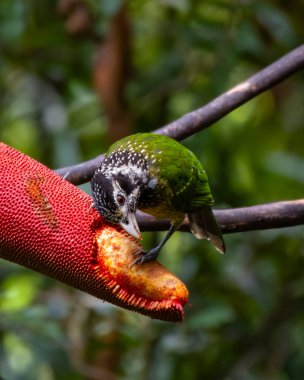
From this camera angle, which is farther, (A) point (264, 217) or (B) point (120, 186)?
(B) point (120, 186)

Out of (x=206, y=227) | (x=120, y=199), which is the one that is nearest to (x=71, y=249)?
(x=120, y=199)

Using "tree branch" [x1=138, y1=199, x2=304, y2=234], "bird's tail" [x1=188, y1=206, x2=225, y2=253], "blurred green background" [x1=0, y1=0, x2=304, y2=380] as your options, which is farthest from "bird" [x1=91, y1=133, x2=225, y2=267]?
"blurred green background" [x1=0, y1=0, x2=304, y2=380]

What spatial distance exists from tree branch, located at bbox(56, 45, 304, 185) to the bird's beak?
378 mm

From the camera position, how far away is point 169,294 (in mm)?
1979

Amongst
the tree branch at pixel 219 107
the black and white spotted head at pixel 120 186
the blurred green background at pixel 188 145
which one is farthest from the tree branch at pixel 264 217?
the blurred green background at pixel 188 145

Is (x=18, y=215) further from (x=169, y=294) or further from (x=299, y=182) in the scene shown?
(x=299, y=182)

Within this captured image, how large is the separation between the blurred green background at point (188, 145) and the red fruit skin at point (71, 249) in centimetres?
145

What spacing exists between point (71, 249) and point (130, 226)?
291mm

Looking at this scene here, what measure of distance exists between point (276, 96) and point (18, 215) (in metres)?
3.12

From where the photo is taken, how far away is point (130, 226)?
2.33 meters

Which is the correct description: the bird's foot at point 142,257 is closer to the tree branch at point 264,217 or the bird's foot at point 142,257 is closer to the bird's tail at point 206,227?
the tree branch at point 264,217

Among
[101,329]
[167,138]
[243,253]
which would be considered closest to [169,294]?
[167,138]

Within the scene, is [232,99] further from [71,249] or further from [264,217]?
[71,249]

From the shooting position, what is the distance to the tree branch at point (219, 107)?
2.77 meters
